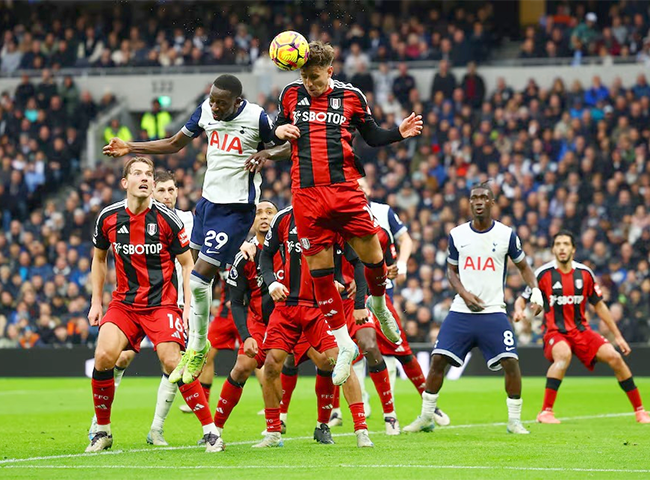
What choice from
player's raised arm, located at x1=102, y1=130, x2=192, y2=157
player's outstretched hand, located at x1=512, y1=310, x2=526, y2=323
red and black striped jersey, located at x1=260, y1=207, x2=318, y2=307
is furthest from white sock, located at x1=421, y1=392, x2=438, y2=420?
player's raised arm, located at x1=102, y1=130, x2=192, y2=157

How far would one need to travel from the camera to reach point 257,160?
9.91 m

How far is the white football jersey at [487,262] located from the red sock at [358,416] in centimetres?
220

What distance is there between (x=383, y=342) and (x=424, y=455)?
417 cm

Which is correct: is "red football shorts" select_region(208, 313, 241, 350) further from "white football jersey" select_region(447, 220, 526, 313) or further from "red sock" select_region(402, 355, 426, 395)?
"white football jersey" select_region(447, 220, 526, 313)

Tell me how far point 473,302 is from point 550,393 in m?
2.40

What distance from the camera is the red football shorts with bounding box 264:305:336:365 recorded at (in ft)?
35.6

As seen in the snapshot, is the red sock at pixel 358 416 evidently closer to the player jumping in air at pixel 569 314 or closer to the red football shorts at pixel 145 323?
the red football shorts at pixel 145 323

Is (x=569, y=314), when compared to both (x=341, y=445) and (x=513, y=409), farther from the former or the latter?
(x=341, y=445)

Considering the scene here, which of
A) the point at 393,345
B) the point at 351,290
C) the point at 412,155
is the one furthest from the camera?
the point at 412,155

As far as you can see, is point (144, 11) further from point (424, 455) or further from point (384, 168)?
point (424, 455)

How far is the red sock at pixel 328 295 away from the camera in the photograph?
32.4 feet

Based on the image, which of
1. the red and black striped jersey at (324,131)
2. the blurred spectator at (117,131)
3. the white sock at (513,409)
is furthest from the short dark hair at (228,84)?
the blurred spectator at (117,131)

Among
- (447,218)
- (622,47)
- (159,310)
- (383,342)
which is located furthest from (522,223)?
(159,310)

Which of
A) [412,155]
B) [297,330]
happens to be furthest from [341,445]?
[412,155]
